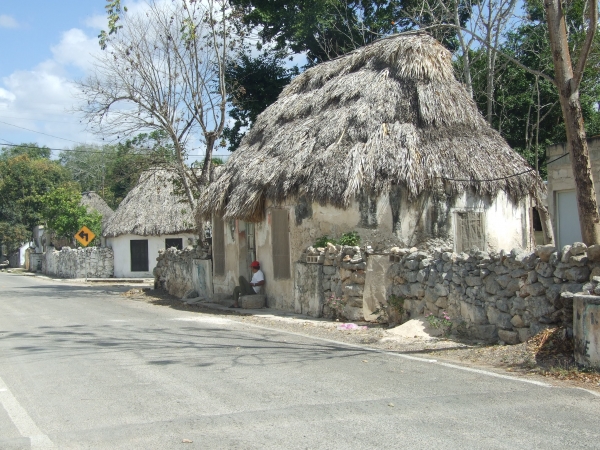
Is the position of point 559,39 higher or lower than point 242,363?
higher

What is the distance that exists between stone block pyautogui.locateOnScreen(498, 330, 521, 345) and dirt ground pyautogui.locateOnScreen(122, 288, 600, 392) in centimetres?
17

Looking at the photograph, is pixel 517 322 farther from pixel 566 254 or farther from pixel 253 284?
pixel 253 284

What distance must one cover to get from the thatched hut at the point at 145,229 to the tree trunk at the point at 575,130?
82.7 feet

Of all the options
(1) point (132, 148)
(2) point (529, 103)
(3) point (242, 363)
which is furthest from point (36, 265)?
(3) point (242, 363)

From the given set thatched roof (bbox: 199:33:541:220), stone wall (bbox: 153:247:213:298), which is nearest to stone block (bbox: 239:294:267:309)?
thatched roof (bbox: 199:33:541:220)

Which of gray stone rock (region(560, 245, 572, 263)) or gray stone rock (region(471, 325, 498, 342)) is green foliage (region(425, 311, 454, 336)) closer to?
gray stone rock (region(471, 325, 498, 342))

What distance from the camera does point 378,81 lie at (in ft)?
49.0

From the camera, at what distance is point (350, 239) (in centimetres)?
1322

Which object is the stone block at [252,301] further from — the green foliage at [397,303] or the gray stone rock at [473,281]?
the gray stone rock at [473,281]

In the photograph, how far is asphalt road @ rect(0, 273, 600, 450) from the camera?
16.6ft

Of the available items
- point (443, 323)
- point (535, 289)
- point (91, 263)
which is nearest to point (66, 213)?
point (91, 263)

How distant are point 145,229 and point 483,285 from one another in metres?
25.0

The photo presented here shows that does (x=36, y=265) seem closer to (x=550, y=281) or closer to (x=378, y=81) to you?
(x=378, y=81)

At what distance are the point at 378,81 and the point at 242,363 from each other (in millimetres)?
8895
